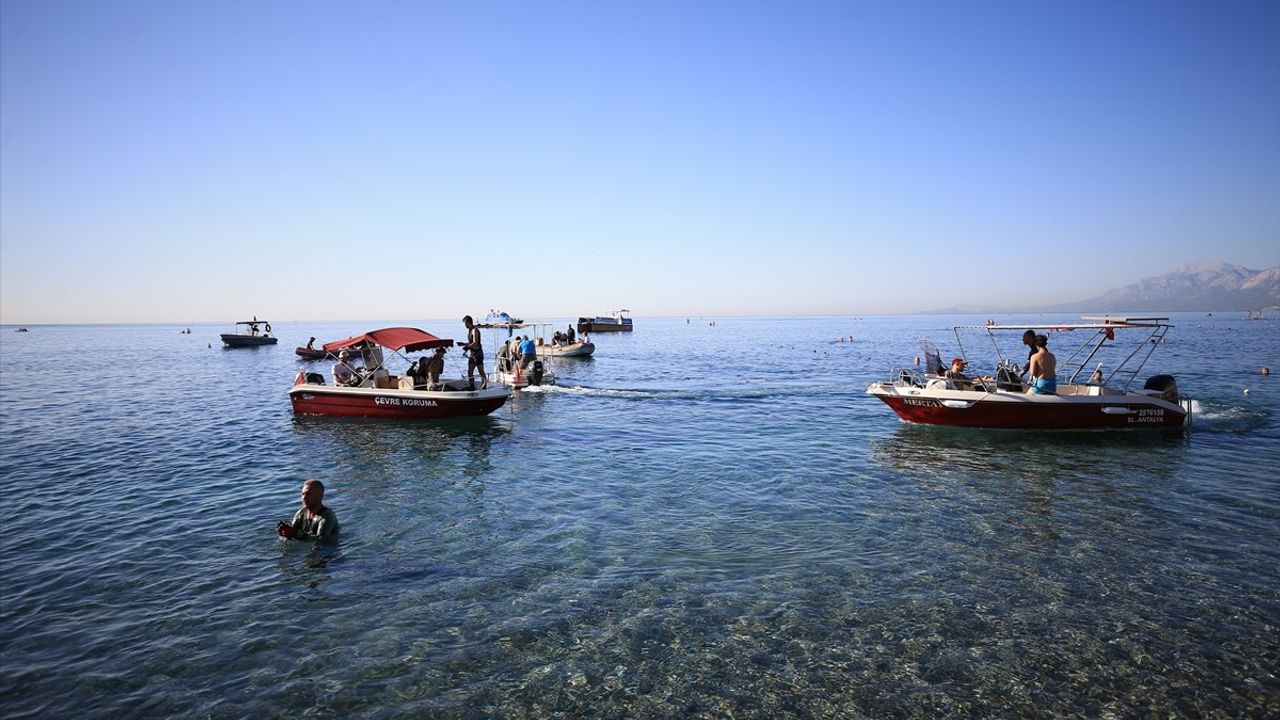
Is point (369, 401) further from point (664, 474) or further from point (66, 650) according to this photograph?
point (66, 650)

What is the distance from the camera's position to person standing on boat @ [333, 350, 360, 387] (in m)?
23.3

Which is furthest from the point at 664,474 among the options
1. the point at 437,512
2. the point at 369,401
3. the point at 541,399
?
the point at 541,399

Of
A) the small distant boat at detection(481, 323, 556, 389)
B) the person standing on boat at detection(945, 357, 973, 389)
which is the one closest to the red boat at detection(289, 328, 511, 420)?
the small distant boat at detection(481, 323, 556, 389)

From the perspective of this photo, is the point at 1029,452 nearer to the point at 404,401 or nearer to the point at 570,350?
the point at 404,401

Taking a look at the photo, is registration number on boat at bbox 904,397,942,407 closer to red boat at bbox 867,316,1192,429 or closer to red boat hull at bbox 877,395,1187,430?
red boat at bbox 867,316,1192,429

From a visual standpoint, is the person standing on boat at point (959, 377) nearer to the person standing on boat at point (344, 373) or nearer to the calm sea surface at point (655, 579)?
the calm sea surface at point (655, 579)

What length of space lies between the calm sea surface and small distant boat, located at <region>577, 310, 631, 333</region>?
92.3 meters

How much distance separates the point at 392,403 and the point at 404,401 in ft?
1.74

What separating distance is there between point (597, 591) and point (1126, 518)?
10.2m

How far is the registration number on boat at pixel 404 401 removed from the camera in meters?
21.8

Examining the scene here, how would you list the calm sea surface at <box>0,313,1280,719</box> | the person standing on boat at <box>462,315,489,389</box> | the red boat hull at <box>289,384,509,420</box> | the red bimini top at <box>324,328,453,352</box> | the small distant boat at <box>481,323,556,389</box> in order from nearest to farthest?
the calm sea surface at <box>0,313,1280,719</box>
the red boat hull at <box>289,384,509,420</box>
the red bimini top at <box>324,328,453,352</box>
the person standing on boat at <box>462,315,489,389</box>
the small distant boat at <box>481,323,556,389</box>

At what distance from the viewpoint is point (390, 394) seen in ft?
72.3

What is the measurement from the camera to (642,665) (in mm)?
6926

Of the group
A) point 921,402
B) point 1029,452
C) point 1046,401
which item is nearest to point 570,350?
point 921,402
